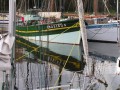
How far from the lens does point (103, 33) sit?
38438 millimetres

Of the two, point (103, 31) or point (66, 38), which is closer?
point (66, 38)

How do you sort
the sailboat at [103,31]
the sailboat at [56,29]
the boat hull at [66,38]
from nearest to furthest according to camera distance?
the sailboat at [56,29] < the boat hull at [66,38] < the sailboat at [103,31]

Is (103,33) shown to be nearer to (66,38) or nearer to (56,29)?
(66,38)

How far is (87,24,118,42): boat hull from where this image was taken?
121 feet

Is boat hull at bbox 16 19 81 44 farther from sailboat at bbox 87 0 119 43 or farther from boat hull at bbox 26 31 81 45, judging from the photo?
sailboat at bbox 87 0 119 43

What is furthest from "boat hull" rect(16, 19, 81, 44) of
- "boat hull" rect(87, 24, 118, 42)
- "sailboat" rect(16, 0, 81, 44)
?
"boat hull" rect(87, 24, 118, 42)

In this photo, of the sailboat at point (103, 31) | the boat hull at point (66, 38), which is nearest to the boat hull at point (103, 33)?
the sailboat at point (103, 31)

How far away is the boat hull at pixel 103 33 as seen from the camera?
Answer: 36906 millimetres

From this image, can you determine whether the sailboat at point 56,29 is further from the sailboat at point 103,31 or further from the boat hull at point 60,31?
the sailboat at point 103,31

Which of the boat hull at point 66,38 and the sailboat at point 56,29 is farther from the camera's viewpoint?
the boat hull at point 66,38

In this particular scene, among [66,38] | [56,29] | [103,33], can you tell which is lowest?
[66,38]

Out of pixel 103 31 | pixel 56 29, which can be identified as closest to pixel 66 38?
pixel 56 29

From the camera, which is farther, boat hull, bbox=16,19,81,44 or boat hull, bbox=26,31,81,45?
boat hull, bbox=26,31,81,45

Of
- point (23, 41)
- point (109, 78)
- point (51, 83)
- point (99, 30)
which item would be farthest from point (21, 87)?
point (23, 41)
